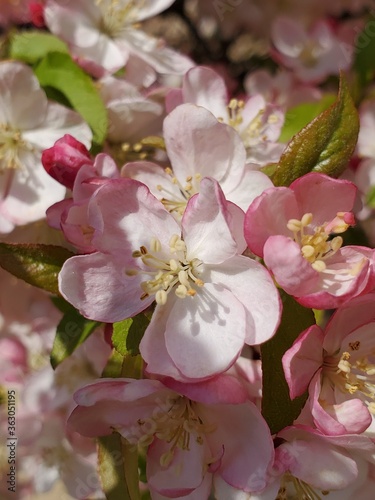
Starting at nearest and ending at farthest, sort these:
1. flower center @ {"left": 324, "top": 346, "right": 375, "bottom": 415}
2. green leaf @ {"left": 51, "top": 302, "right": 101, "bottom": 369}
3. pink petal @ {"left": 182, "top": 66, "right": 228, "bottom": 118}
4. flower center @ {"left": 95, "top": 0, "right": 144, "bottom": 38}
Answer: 1. flower center @ {"left": 324, "top": 346, "right": 375, "bottom": 415}
2. green leaf @ {"left": 51, "top": 302, "right": 101, "bottom": 369}
3. pink petal @ {"left": 182, "top": 66, "right": 228, "bottom": 118}
4. flower center @ {"left": 95, "top": 0, "right": 144, "bottom": 38}

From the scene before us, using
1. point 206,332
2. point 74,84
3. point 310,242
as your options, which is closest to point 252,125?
point 74,84

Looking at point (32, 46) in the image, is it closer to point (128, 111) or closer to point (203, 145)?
point (128, 111)

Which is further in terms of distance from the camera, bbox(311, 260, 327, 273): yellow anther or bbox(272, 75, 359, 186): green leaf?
bbox(272, 75, 359, 186): green leaf

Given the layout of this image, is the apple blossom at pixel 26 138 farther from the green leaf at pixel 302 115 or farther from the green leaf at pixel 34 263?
the green leaf at pixel 302 115

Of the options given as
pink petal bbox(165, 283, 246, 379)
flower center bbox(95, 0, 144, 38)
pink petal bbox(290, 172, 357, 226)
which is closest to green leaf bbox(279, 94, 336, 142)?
flower center bbox(95, 0, 144, 38)

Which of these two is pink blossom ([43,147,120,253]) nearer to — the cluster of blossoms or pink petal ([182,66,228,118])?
the cluster of blossoms

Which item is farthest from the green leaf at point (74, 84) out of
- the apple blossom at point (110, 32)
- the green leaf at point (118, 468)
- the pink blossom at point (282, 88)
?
the pink blossom at point (282, 88)

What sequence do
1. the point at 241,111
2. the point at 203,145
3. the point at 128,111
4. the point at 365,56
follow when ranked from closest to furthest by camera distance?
the point at 203,145
the point at 128,111
the point at 241,111
the point at 365,56
